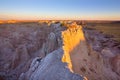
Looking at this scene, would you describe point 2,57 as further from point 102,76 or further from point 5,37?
point 102,76

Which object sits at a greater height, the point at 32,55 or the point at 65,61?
the point at 65,61

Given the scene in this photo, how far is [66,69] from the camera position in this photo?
7309mm

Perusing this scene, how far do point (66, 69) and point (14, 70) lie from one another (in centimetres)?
1493

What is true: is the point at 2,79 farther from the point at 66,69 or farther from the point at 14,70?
the point at 66,69

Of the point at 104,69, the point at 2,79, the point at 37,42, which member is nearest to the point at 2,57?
the point at 37,42

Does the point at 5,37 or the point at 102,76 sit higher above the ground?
the point at 102,76

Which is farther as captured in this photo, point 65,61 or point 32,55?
point 32,55

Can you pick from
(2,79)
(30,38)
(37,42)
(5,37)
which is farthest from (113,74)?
(5,37)

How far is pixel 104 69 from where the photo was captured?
12211 mm

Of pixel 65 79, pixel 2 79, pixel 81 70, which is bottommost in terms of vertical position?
pixel 2 79

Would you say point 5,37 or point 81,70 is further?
point 5,37

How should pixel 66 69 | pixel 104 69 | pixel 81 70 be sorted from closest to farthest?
pixel 66 69, pixel 81 70, pixel 104 69

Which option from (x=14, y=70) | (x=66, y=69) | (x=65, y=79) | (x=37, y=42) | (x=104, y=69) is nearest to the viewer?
(x=65, y=79)

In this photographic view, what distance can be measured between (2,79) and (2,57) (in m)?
6.52
